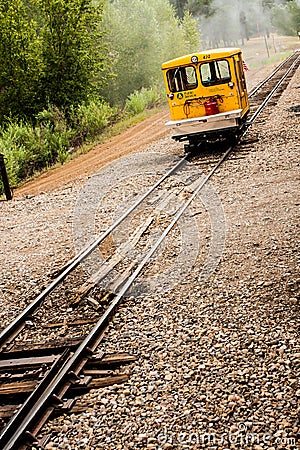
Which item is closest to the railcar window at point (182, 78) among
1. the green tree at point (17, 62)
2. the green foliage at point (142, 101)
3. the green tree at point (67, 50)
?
the green tree at point (17, 62)

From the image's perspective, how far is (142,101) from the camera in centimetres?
3488

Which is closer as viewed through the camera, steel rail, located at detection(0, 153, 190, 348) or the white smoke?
steel rail, located at detection(0, 153, 190, 348)

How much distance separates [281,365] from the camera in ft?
17.8

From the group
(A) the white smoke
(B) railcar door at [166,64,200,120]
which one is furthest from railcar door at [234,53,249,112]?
(A) the white smoke

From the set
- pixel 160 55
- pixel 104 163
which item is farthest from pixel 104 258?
pixel 160 55

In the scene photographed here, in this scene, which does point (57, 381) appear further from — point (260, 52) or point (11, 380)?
point (260, 52)

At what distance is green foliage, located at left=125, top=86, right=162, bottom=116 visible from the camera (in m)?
34.1

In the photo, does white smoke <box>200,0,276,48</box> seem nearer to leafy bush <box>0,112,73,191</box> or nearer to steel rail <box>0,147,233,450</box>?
leafy bush <box>0,112,73,191</box>

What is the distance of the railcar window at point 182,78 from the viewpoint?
53.7 ft

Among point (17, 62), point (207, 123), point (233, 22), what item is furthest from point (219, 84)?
point (233, 22)

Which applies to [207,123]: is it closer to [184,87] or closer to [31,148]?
[184,87]

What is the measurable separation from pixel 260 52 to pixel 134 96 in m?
52.0

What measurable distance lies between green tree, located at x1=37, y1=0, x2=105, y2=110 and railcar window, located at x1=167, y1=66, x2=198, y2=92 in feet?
44.5

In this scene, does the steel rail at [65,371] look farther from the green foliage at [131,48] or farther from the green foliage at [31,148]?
the green foliage at [131,48]
